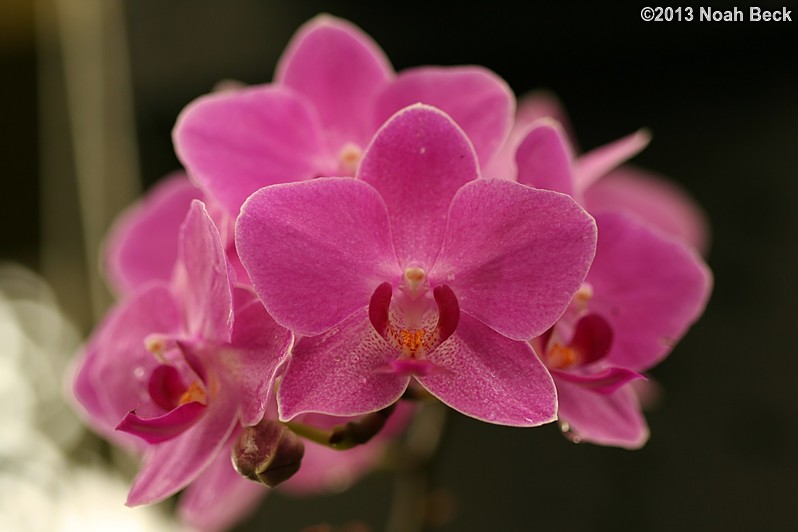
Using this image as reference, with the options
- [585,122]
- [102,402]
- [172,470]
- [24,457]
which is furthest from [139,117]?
[172,470]

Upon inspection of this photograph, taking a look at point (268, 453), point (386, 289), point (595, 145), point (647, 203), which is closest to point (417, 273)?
point (386, 289)

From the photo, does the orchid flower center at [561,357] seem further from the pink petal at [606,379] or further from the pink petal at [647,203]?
the pink petal at [647,203]

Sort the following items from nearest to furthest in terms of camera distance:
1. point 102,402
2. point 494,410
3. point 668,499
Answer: point 494,410
point 102,402
point 668,499

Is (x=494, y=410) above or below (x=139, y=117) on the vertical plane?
above

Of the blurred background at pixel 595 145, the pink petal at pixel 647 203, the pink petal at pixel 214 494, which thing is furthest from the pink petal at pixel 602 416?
the blurred background at pixel 595 145

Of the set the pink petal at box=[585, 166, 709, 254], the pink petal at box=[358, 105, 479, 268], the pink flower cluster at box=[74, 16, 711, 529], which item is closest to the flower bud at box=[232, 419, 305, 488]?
the pink flower cluster at box=[74, 16, 711, 529]

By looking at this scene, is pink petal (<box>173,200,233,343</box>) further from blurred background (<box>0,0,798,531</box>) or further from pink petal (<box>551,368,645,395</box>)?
blurred background (<box>0,0,798,531</box>)

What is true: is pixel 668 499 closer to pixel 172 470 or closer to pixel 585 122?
pixel 585 122
